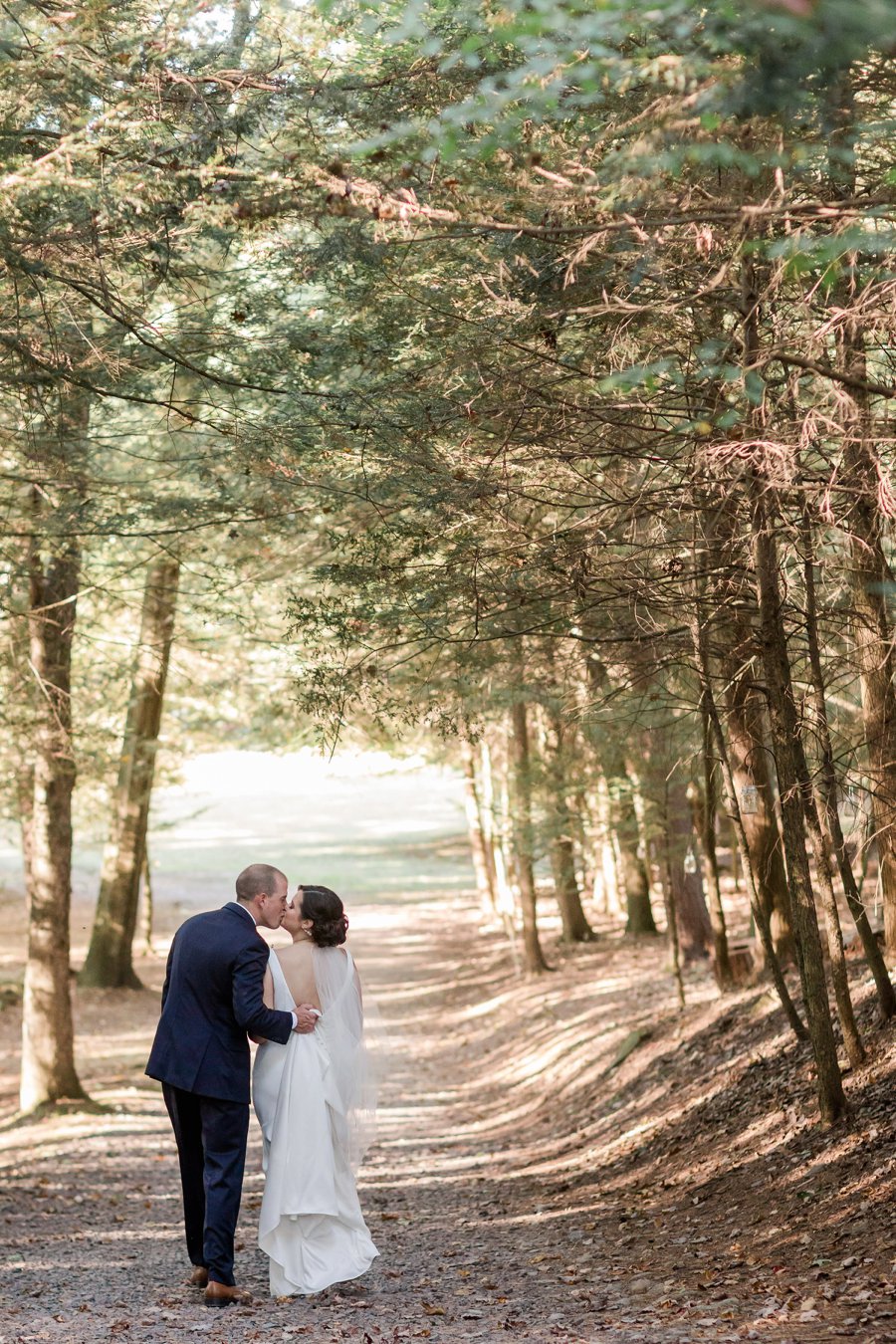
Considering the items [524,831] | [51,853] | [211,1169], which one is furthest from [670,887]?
[211,1169]

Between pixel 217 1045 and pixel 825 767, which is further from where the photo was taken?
pixel 825 767

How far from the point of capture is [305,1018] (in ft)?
23.2

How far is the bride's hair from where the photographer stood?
7281mm

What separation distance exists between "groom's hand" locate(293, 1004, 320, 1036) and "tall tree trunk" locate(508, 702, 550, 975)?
Answer: 9.81 m

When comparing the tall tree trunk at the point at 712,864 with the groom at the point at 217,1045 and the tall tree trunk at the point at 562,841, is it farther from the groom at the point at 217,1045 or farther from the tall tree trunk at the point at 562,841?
the groom at the point at 217,1045

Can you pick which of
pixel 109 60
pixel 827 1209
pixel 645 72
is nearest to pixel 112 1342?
pixel 827 1209

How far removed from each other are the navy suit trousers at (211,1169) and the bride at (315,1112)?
26 cm

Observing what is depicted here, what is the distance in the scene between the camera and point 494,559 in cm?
816

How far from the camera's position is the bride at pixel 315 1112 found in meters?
6.81

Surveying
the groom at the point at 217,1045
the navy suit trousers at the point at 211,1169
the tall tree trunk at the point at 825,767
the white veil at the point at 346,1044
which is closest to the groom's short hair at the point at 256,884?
the groom at the point at 217,1045

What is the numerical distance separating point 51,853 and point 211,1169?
7.48 meters

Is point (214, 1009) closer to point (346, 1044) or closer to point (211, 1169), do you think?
point (211, 1169)

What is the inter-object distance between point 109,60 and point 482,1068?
13.8m

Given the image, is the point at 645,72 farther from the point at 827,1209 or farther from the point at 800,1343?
the point at 827,1209
